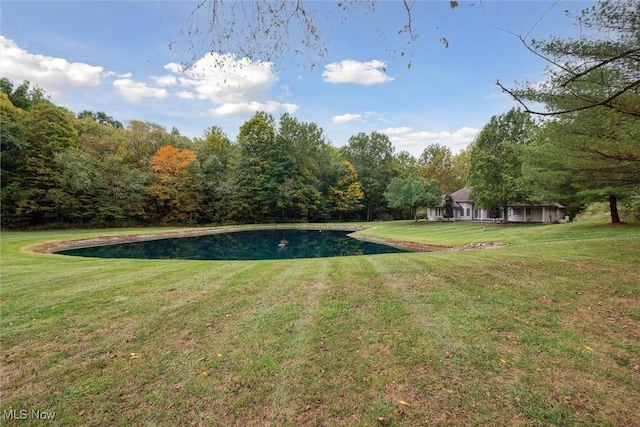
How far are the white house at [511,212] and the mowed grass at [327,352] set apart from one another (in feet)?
92.3

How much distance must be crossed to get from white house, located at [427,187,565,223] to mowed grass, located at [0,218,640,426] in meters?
28.1

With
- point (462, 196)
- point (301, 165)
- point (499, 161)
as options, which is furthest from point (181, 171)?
point (462, 196)

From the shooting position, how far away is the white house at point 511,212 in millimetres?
28938

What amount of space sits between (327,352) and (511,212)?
34551 mm

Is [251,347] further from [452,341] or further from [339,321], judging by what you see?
[452,341]

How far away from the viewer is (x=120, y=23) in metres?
4.80

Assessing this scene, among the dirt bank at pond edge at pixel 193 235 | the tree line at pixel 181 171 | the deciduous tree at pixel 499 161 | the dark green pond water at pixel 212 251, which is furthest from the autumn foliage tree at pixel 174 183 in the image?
the deciduous tree at pixel 499 161

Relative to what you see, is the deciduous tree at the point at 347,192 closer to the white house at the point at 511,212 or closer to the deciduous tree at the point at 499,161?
the white house at the point at 511,212

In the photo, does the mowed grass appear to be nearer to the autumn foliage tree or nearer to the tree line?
the tree line

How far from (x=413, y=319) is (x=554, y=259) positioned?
18.3ft

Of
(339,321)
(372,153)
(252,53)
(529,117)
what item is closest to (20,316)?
(339,321)

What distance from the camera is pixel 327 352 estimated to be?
3.05m

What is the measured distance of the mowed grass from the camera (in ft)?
7.48

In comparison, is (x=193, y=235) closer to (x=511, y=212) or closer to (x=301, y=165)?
(x=301, y=165)
